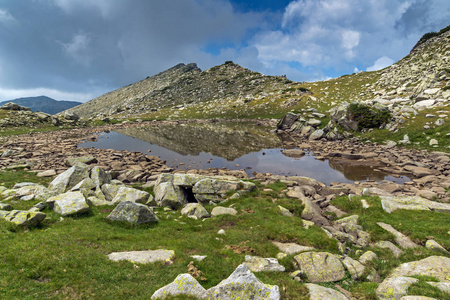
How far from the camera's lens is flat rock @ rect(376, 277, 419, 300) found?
355 inches

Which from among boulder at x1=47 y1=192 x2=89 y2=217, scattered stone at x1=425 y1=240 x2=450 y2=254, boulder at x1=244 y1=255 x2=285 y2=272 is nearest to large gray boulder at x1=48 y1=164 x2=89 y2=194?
boulder at x1=47 y1=192 x2=89 y2=217

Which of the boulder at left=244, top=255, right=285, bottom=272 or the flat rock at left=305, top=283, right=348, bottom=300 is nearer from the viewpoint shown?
the flat rock at left=305, top=283, right=348, bottom=300

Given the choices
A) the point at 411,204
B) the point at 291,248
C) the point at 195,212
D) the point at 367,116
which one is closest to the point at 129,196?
the point at 195,212

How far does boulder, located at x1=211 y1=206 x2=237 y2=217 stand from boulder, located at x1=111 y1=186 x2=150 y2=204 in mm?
7092

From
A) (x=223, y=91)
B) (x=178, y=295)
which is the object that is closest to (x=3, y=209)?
(x=178, y=295)

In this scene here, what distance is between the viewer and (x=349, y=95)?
105062 mm

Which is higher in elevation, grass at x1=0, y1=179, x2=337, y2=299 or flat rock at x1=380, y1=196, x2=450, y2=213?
flat rock at x1=380, y1=196, x2=450, y2=213

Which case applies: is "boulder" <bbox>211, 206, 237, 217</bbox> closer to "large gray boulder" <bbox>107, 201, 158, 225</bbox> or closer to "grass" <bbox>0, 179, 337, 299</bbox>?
"grass" <bbox>0, 179, 337, 299</bbox>

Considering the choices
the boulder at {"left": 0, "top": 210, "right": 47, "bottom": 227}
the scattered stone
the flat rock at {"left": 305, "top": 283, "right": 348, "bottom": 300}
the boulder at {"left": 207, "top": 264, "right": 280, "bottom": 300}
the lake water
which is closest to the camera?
the boulder at {"left": 207, "top": 264, "right": 280, "bottom": 300}

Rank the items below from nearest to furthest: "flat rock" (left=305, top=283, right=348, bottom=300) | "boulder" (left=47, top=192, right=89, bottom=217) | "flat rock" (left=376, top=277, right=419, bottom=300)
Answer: "flat rock" (left=376, top=277, right=419, bottom=300) < "flat rock" (left=305, top=283, right=348, bottom=300) < "boulder" (left=47, top=192, right=89, bottom=217)

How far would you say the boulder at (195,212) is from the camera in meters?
19.6

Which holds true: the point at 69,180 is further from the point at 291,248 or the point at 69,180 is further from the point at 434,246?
the point at 434,246

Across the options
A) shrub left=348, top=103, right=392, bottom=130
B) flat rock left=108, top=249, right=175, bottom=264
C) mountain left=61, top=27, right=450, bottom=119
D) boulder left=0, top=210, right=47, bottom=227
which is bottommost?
flat rock left=108, top=249, right=175, bottom=264

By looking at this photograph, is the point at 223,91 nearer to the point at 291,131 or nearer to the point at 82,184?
the point at 291,131
